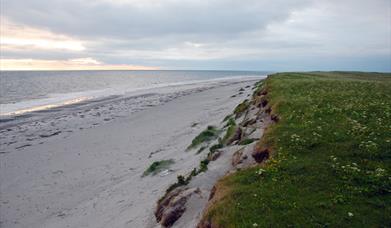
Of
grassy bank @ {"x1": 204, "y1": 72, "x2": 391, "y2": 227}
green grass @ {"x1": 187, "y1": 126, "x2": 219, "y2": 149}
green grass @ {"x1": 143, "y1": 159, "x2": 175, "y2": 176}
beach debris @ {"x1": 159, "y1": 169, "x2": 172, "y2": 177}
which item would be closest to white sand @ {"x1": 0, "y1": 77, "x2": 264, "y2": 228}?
beach debris @ {"x1": 159, "y1": 169, "x2": 172, "y2": 177}

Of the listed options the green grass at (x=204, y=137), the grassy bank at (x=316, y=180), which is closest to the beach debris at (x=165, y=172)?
the green grass at (x=204, y=137)

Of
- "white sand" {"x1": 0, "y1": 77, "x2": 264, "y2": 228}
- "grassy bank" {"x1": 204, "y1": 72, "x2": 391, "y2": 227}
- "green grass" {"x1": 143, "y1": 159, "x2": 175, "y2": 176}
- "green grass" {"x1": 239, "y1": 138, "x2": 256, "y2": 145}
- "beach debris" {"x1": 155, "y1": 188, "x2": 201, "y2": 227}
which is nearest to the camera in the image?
"grassy bank" {"x1": 204, "y1": 72, "x2": 391, "y2": 227}

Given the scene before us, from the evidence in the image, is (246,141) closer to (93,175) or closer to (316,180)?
(316,180)

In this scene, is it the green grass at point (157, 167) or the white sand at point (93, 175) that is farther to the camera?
the green grass at point (157, 167)

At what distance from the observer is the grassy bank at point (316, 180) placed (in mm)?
A: 9367

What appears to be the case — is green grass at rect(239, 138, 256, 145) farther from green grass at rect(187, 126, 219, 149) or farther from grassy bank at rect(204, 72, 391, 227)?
green grass at rect(187, 126, 219, 149)

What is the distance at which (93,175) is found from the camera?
76.9 ft

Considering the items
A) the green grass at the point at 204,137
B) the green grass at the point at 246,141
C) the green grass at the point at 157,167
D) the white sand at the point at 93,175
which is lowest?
the white sand at the point at 93,175

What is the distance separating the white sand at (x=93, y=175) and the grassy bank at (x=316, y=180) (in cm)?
510

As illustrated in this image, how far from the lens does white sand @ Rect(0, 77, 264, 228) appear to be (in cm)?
1728

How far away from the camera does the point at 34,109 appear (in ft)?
190

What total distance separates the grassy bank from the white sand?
5.10 m

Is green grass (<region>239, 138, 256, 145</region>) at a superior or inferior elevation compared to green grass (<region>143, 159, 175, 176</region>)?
superior

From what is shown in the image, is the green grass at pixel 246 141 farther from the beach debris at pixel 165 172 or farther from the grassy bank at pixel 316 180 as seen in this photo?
the beach debris at pixel 165 172
